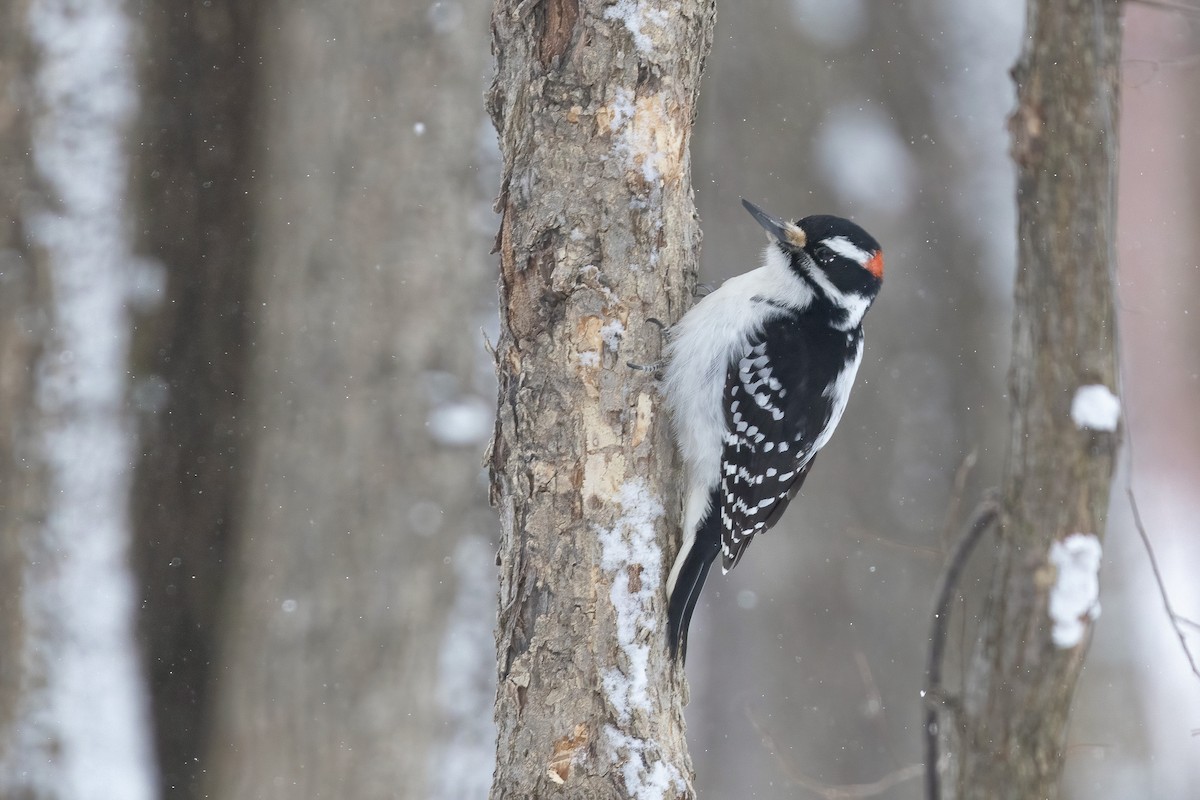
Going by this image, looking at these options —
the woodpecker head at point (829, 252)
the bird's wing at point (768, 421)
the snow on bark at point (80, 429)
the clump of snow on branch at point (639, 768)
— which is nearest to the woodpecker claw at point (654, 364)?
the bird's wing at point (768, 421)

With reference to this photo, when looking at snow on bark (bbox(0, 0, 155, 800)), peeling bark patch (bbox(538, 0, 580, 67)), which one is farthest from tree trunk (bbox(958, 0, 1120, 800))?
snow on bark (bbox(0, 0, 155, 800))

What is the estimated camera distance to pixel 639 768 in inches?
90.8

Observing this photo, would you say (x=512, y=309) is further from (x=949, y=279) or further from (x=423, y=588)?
(x=949, y=279)

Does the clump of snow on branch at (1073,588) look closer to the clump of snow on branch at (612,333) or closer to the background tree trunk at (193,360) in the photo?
the clump of snow on branch at (612,333)

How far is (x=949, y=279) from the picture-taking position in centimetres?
747

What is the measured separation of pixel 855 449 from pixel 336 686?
450 cm

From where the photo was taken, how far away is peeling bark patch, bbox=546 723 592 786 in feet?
7.57

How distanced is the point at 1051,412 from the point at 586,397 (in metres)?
1.48

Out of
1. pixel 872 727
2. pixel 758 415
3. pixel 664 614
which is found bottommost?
pixel 872 727

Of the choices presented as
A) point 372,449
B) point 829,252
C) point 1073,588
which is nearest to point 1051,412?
point 1073,588

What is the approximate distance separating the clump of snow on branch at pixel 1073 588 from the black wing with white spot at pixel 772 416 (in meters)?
0.76

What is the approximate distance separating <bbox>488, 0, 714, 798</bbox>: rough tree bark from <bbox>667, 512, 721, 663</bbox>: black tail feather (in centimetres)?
5

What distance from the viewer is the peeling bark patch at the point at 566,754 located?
7.57 feet

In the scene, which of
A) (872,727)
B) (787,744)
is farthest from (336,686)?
(872,727)
